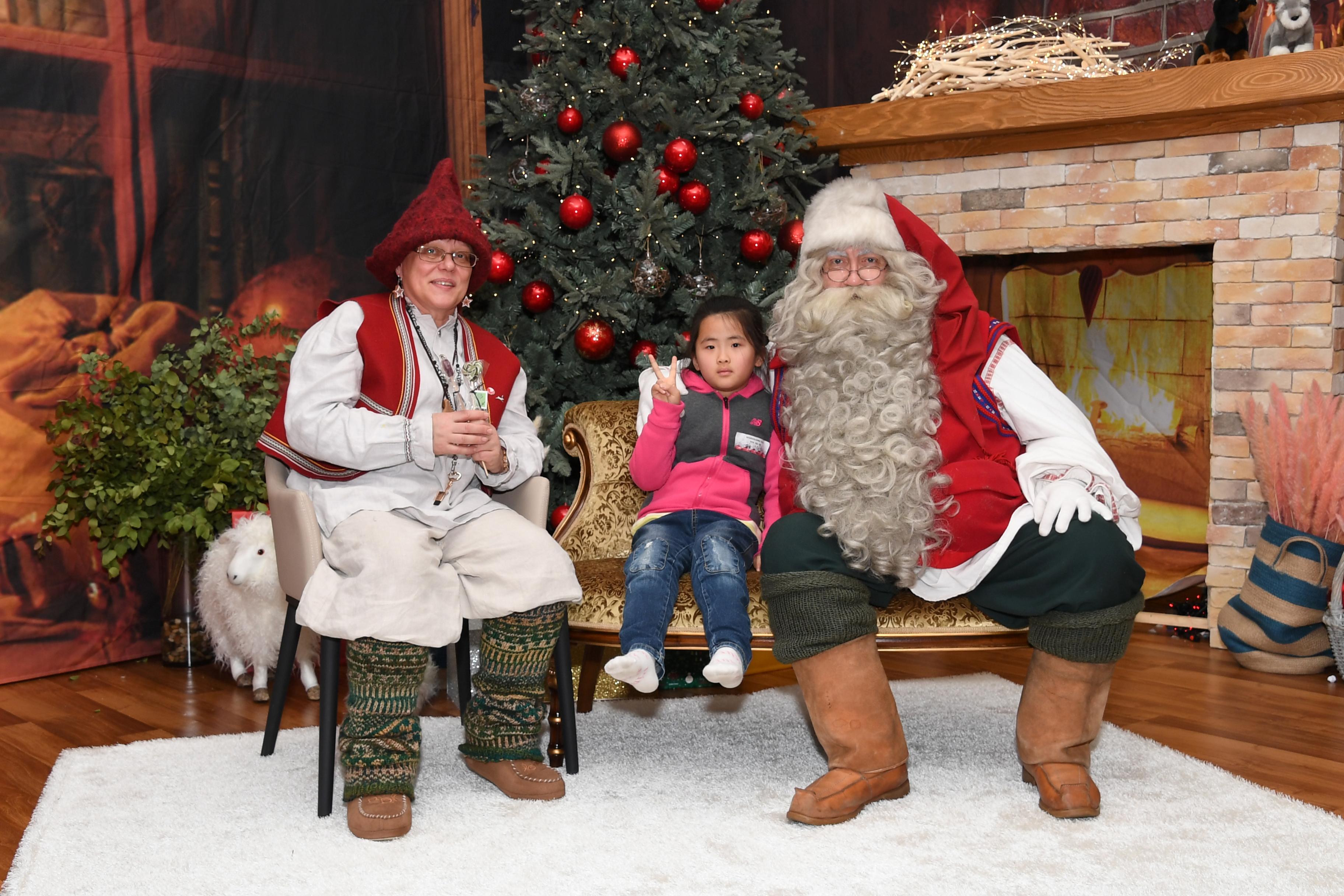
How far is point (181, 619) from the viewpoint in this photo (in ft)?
13.1

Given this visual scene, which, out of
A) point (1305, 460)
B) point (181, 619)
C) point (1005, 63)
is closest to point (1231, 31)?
point (1005, 63)

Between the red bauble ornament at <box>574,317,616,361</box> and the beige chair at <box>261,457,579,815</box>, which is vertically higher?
the red bauble ornament at <box>574,317,616,361</box>

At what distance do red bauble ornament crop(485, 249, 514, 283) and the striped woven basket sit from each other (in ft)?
8.80

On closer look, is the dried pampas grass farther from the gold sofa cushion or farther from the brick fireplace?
the gold sofa cushion

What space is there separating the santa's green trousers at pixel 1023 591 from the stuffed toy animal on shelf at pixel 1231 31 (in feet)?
7.87

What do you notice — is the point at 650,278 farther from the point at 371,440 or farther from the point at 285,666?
the point at 285,666

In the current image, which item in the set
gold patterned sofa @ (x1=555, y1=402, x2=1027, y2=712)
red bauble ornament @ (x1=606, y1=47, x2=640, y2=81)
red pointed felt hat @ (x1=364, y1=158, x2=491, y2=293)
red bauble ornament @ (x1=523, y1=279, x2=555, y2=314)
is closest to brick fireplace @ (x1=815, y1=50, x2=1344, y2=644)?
red bauble ornament @ (x1=606, y1=47, x2=640, y2=81)

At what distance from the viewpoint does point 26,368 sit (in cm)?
377

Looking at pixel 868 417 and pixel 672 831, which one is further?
pixel 868 417

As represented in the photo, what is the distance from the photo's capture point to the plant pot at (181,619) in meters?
3.97

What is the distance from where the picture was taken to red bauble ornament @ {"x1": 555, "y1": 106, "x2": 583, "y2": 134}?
3.92m

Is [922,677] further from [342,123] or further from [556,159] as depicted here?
[342,123]

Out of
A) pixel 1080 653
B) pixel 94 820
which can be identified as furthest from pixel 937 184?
pixel 94 820

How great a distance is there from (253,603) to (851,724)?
197cm
